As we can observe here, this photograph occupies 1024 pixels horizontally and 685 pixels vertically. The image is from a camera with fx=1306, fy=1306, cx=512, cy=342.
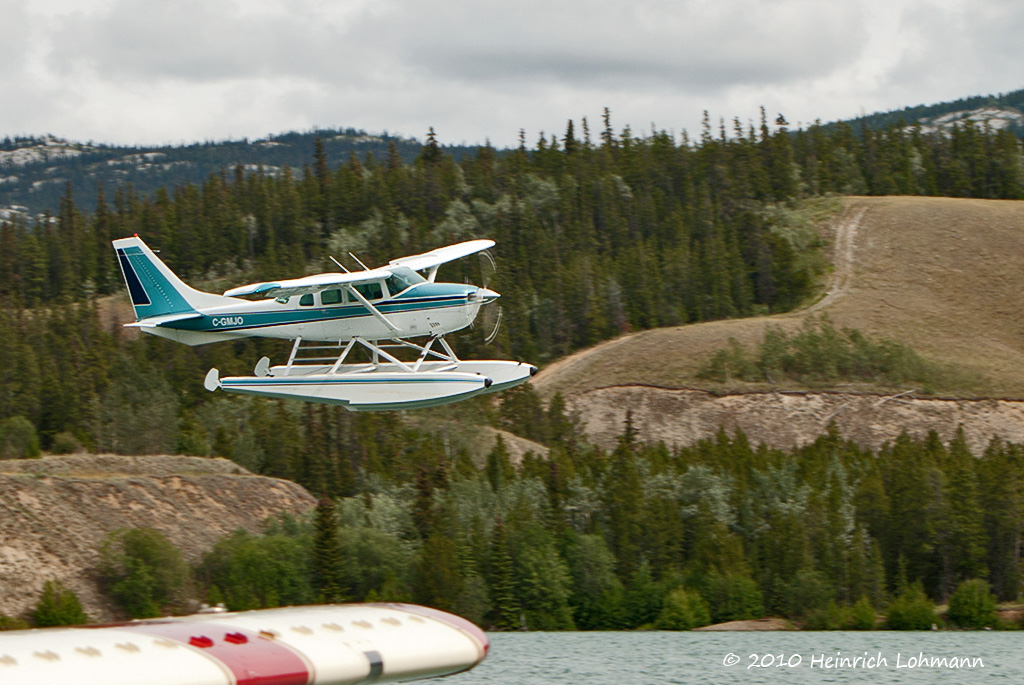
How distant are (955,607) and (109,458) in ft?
167

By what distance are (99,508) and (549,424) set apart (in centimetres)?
4567

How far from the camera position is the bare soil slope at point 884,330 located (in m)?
114

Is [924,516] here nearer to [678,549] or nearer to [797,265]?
[678,549]

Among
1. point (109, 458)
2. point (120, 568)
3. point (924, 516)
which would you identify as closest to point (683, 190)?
point (924, 516)

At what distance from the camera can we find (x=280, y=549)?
72.0 m

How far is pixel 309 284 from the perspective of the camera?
34.2m

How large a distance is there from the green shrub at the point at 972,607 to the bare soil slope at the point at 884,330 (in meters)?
36.5

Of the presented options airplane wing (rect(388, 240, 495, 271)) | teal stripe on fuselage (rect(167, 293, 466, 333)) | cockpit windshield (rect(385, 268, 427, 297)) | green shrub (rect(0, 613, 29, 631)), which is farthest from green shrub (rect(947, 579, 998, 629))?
green shrub (rect(0, 613, 29, 631))

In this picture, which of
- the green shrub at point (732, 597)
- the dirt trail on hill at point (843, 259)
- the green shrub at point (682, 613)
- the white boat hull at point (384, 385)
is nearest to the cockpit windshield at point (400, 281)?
Answer: the white boat hull at point (384, 385)

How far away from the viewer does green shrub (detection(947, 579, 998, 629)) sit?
237 ft

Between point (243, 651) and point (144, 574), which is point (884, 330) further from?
point (243, 651)

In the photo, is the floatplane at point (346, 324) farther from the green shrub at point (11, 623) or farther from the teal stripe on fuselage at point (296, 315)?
the green shrub at point (11, 623)

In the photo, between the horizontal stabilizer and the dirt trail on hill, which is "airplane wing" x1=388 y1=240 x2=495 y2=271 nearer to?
the horizontal stabilizer

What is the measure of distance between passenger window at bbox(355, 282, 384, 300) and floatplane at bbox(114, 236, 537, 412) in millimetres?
28
